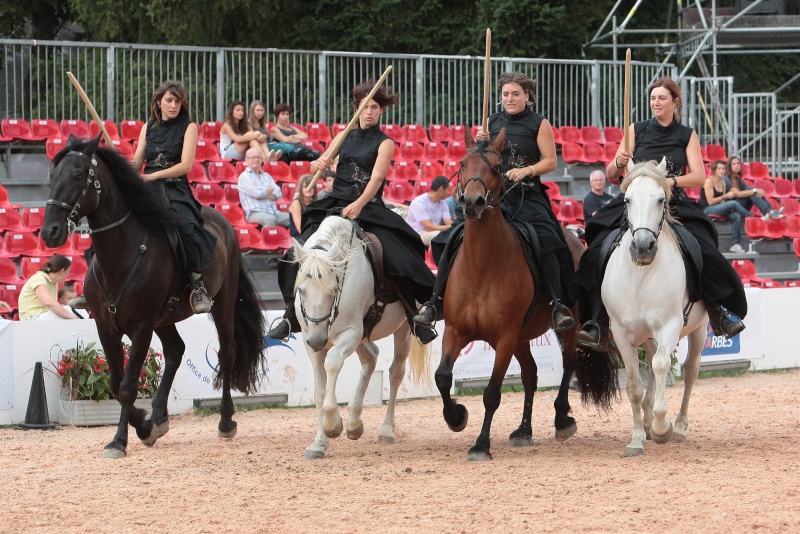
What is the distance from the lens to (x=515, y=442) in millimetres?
9742

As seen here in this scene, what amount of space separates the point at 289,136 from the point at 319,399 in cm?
1045

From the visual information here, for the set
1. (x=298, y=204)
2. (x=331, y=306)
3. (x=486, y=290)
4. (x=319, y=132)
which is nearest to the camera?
(x=486, y=290)

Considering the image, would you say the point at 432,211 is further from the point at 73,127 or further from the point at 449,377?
the point at 449,377

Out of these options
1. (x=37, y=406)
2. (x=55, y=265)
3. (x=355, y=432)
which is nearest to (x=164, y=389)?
(x=37, y=406)

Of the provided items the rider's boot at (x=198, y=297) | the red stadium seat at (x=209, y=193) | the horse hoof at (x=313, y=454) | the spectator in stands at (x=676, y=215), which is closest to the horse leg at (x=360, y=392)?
the horse hoof at (x=313, y=454)

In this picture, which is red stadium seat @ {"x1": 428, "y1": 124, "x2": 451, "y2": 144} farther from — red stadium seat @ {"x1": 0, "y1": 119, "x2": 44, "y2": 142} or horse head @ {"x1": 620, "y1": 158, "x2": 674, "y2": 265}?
horse head @ {"x1": 620, "y1": 158, "x2": 674, "y2": 265}

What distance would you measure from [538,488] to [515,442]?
7.36ft

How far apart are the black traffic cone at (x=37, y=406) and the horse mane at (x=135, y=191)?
8.93 feet

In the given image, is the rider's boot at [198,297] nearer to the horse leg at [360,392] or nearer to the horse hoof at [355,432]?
the horse leg at [360,392]

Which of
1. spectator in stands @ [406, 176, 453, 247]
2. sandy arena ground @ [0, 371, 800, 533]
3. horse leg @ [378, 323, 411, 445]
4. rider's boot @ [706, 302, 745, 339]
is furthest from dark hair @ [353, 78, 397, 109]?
spectator in stands @ [406, 176, 453, 247]

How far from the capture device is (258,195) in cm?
1662

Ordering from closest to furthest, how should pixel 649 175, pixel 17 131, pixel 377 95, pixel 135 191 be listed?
pixel 649 175
pixel 135 191
pixel 377 95
pixel 17 131

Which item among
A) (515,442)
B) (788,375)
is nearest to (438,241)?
(515,442)

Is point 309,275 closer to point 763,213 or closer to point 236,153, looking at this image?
point 236,153
